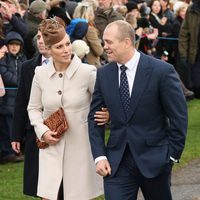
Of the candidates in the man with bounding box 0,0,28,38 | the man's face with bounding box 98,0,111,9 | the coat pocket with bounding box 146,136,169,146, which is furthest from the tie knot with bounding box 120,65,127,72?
the man's face with bounding box 98,0,111,9

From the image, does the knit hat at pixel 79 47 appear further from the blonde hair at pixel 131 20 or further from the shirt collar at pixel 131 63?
the shirt collar at pixel 131 63

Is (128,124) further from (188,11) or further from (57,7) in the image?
(188,11)

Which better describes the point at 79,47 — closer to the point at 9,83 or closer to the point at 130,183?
the point at 9,83

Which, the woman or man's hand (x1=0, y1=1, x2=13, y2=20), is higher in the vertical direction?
the woman

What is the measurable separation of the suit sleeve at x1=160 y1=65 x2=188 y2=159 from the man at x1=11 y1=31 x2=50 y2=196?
5.56ft

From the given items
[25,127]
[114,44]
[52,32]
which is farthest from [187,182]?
[114,44]

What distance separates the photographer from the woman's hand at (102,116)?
22.2 feet

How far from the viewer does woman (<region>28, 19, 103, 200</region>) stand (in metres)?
7.29

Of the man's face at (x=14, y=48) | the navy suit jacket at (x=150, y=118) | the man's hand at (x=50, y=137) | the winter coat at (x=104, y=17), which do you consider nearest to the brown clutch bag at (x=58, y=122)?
the man's hand at (x=50, y=137)

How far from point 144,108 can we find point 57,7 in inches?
257

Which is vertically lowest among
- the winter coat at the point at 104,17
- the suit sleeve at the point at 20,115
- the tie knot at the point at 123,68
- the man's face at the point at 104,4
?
the winter coat at the point at 104,17

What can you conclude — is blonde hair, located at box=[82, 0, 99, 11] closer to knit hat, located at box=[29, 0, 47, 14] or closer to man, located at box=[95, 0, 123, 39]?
man, located at box=[95, 0, 123, 39]

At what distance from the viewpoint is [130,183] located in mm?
6684

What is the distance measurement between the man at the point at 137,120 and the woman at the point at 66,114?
1.92 feet
